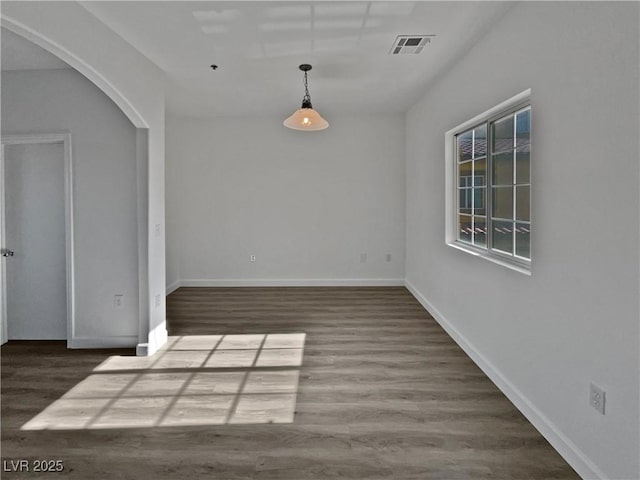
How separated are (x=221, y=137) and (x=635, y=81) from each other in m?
5.99

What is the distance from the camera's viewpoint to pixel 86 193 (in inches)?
158

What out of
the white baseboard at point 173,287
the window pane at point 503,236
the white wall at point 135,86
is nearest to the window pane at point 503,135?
the window pane at point 503,236

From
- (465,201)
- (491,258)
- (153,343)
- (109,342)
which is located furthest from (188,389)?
(465,201)

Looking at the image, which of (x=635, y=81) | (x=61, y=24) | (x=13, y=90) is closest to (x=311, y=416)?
(x=635, y=81)

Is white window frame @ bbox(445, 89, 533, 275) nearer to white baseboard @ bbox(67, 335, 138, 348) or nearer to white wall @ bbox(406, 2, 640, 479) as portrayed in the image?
white wall @ bbox(406, 2, 640, 479)

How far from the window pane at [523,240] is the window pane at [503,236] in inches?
4.2

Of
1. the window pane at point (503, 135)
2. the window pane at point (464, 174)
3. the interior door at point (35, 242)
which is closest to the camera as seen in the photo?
the window pane at point (503, 135)

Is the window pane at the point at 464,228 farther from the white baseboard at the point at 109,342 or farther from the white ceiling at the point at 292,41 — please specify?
the white baseboard at the point at 109,342

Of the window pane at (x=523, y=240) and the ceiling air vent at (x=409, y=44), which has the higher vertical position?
the ceiling air vent at (x=409, y=44)

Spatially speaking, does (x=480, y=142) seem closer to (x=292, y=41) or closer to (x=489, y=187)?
(x=489, y=187)

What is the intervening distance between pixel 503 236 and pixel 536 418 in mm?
1401

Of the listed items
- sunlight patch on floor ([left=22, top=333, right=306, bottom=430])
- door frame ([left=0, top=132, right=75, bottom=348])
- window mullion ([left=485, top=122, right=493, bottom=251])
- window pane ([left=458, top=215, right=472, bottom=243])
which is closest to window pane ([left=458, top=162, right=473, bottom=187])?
window pane ([left=458, top=215, right=472, bottom=243])

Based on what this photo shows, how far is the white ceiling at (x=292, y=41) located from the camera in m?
2.99

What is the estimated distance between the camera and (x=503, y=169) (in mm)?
3400
